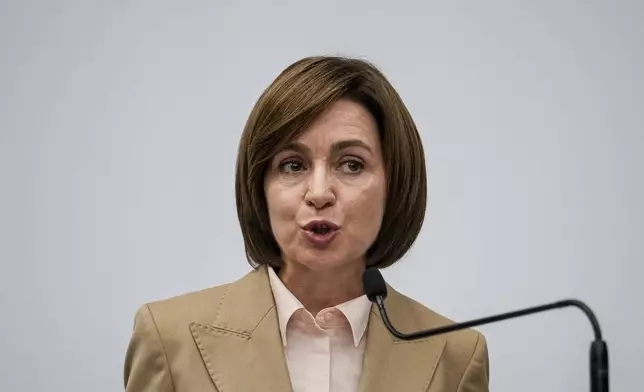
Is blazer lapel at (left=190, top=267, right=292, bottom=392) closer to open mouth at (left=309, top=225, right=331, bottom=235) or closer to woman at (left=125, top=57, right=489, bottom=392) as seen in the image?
woman at (left=125, top=57, right=489, bottom=392)

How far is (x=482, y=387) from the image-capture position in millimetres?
1728

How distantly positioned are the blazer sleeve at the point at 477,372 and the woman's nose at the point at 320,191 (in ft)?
1.26

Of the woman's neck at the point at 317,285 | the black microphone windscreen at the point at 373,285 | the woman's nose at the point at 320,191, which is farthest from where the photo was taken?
the woman's neck at the point at 317,285

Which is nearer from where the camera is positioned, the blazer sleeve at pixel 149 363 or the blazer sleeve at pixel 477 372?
the blazer sleeve at pixel 149 363

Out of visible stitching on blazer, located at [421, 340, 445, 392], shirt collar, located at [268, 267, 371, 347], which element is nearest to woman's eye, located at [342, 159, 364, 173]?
shirt collar, located at [268, 267, 371, 347]

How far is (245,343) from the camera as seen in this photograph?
162 cm

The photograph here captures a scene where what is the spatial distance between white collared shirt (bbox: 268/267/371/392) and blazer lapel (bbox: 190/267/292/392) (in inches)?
1.1

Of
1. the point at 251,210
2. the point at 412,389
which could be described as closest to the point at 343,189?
the point at 251,210

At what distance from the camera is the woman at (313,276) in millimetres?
1600

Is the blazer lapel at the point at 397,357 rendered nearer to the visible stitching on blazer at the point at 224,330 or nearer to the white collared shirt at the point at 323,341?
the white collared shirt at the point at 323,341

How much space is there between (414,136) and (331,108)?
0.18 metres

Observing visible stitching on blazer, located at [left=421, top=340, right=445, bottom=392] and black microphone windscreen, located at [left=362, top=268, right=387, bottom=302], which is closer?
black microphone windscreen, located at [left=362, top=268, right=387, bottom=302]

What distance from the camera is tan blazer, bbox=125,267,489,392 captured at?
62.5 inches

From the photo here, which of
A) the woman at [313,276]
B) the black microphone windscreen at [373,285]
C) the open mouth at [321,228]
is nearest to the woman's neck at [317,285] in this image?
the woman at [313,276]
